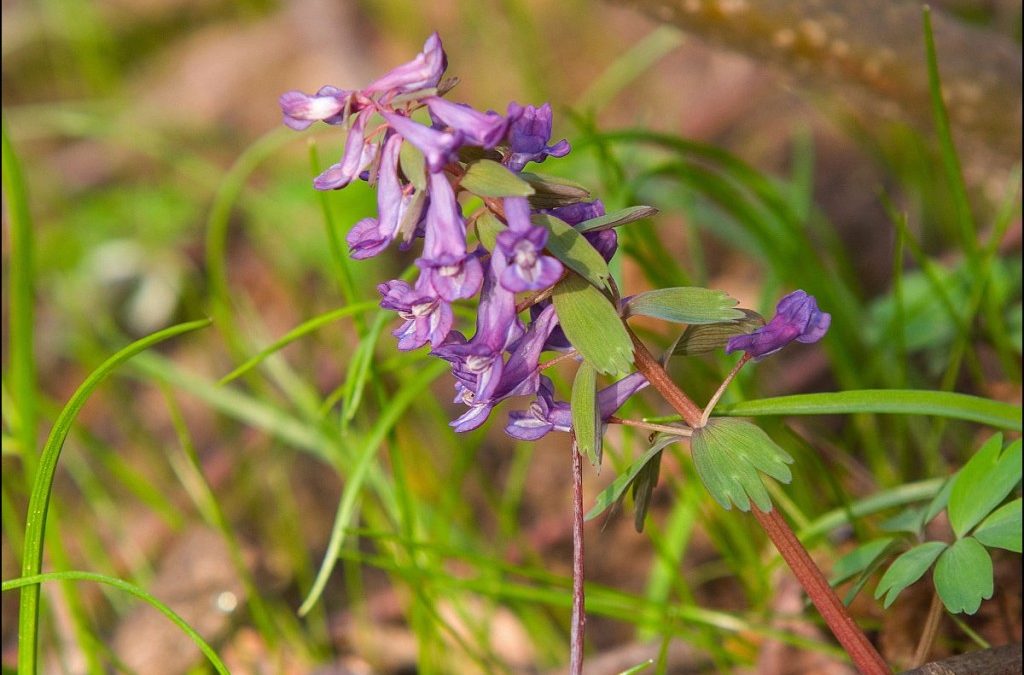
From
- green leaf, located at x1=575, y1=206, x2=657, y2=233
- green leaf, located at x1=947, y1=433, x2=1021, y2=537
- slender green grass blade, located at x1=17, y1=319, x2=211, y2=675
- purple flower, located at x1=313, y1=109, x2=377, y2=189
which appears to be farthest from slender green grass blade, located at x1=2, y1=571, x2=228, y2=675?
green leaf, located at x1=947, y1=433, x2=1021, y2=537

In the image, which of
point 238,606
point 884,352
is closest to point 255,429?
point 238,606

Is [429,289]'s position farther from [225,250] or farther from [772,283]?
[225,250]

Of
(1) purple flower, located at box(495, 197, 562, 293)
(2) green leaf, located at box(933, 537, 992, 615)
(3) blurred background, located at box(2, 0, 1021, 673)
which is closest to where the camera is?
(1) purple flower, located at box(495, 197, 562, 293)

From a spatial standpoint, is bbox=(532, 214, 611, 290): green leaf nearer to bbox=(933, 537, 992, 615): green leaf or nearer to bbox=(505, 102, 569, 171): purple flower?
bbox=(505, 102, 569, 171): purple flower

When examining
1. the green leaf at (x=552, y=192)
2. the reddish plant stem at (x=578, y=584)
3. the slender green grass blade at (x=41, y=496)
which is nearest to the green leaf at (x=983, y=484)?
the reddish plant stem at (x=578, y=584)

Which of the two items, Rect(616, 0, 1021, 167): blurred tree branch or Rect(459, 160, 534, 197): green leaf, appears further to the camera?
Rect(616, 0, 1021, 167): blurred tree branch

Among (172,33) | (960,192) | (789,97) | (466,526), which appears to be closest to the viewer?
(960,192)

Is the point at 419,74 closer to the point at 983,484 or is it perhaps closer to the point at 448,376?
the point at 983,484
